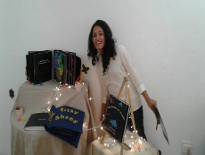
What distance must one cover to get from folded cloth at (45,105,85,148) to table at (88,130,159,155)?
0.20 metres

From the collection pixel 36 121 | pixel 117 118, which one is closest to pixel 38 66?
pixel 36 121

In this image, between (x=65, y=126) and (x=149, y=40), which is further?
(x=149, y=40)

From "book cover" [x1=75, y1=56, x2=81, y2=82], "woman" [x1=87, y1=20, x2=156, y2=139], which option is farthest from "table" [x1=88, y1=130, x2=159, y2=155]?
"book cover" [x1=75, y1=56, x2=81, y2=82]

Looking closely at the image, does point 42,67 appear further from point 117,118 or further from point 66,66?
point 117,118

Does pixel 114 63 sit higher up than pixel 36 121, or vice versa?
Result: pixel 114 63

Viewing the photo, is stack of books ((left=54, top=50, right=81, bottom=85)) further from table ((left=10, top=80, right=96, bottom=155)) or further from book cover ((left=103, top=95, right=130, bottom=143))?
book cover ((left=103, top=95, right=130, bottom=143))

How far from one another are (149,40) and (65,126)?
1064 mm

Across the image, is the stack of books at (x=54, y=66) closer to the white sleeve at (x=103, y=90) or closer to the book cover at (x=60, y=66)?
the book cover at (x=60, y=66)

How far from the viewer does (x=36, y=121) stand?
173 centimetres

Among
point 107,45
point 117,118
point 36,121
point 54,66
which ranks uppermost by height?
point 107,45

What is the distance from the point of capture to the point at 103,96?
205cm

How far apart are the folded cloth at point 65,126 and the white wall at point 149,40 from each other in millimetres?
523

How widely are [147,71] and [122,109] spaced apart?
23.9 inches

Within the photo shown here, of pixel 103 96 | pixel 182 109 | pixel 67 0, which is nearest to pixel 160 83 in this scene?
pixel 182 109
